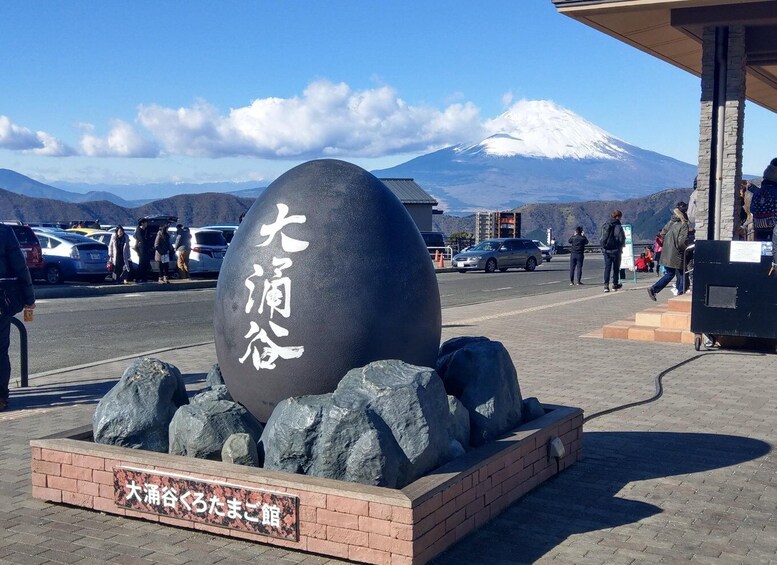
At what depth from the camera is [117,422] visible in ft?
19.3

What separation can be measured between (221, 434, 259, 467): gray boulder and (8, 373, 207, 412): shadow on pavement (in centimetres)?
408

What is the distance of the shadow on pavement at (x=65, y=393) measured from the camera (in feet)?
30.4

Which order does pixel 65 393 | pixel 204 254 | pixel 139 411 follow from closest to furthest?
pixel 139 411, pixel 65 393, pixel 204 254

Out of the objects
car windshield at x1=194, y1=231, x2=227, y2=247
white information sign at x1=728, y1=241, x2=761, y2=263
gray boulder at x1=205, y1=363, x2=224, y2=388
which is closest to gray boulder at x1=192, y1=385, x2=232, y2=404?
gray boulder at x1=205, y1=363, x2=224, y2=388

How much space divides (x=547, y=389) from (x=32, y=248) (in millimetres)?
19618

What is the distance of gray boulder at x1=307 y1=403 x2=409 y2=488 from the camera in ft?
16.3

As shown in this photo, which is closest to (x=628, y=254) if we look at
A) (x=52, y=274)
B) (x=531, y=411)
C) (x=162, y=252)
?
(x=162, y=252)

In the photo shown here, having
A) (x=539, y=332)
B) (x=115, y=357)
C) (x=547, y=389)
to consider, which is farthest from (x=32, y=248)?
(x=547, y=389)

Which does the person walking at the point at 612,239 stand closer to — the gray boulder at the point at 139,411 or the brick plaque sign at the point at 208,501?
the gray boulder at the point at 139,411

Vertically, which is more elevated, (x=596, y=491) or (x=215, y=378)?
(x=215, y=378)

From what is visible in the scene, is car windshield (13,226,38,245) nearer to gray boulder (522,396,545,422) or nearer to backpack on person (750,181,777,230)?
backpack on person (750,181,777,230)

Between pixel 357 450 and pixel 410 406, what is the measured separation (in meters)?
0.42

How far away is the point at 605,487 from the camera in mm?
6203

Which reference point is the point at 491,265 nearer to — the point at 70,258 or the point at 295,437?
the point at 70,258
